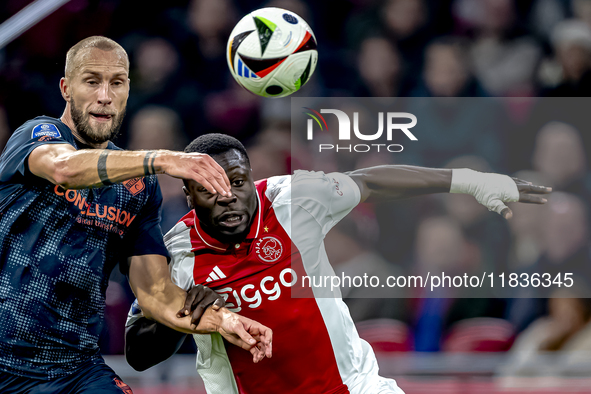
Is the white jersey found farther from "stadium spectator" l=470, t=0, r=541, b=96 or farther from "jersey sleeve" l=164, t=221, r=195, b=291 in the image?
"stadium spectator" l=470, t=0, r=541, b=96

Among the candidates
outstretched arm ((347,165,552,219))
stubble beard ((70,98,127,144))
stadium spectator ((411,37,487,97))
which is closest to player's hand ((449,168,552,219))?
outstretched arm ((347,165,552,219))

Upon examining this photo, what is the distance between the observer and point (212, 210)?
315 centimetres

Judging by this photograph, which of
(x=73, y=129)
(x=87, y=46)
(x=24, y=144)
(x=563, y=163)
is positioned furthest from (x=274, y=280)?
(x=563, y=163)

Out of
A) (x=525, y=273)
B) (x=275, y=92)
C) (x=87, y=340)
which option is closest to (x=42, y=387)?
(x=87, y=340)

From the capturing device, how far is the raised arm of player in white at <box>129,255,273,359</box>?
9.63 ft

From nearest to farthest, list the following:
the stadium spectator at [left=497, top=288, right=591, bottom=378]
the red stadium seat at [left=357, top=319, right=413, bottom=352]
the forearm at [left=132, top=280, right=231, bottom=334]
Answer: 1. the forearm at [left=132, top=280, right=231, bottom=334]
2. the stadium spectator at [left=497, top=288, right=591, bottom=378]
3. the red stadium seat at [left=357, top=319, right=413, bottom=352]

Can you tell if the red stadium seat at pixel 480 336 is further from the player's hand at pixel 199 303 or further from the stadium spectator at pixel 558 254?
the player's hand at pixel 199 303

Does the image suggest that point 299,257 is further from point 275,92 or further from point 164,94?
point 164,94

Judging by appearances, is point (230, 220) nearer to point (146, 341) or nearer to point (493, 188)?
point (146, 341)

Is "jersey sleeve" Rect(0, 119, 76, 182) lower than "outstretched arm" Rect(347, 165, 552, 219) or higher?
higher

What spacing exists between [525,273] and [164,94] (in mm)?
3400

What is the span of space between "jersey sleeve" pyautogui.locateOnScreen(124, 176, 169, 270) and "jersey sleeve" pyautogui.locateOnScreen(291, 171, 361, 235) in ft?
2.34

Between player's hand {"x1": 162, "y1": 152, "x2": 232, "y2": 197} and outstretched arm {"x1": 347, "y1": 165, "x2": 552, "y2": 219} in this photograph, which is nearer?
player's hand {"x1": 162, "y1": 152, "x2": 232, "y2": 197}

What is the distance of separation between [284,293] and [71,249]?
107 centimetres
